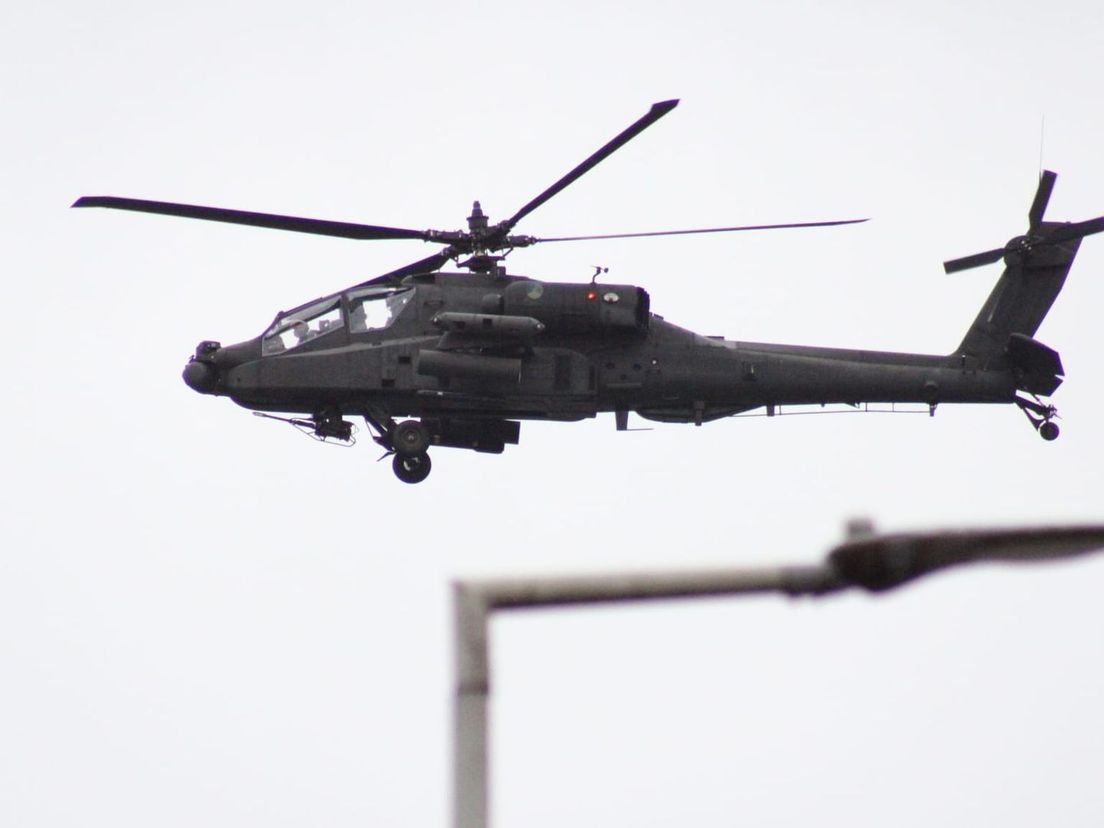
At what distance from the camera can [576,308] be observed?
24562mm

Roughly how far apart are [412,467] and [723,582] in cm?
2248

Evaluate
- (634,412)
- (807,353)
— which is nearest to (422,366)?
(634,412)

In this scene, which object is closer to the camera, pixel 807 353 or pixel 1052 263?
pixel 807 353

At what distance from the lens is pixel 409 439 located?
25375mm

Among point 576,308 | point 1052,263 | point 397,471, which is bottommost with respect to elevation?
point 397,471

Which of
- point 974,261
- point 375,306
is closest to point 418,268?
point 375,306

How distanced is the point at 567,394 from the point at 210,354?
216 inches

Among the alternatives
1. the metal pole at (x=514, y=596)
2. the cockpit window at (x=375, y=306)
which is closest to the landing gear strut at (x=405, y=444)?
the cockpit window at (x=375, y=306)

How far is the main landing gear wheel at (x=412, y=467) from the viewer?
83.6ft

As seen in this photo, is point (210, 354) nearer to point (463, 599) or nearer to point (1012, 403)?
point (1012, 403)

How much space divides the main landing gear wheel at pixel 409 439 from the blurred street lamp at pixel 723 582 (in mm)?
22203

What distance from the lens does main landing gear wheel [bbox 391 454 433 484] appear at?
25469 millimetres

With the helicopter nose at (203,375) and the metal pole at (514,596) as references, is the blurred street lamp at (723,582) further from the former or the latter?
the helicopter nose at (203,375)

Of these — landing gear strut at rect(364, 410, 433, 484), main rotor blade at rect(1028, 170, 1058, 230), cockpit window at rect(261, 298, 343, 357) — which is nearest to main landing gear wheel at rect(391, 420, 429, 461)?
landing gear strut at rect(364, 410, 433, 484)
